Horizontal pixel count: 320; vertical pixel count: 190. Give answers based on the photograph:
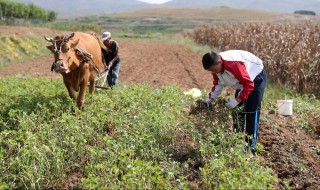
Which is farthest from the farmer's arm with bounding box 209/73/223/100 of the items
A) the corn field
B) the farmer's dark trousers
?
the corn field

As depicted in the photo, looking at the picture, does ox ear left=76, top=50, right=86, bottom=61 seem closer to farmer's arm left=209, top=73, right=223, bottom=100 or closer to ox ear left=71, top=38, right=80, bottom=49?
ox ear left=71, top=38, right=80, bottom=49

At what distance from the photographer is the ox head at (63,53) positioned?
652 cm

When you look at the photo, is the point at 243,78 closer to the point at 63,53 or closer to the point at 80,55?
the point at 63,53

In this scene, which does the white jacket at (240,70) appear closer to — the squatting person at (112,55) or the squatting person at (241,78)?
the squatting person at (241,78)

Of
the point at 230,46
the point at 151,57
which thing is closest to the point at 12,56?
the point at 151,57

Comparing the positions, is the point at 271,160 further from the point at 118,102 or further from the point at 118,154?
the point at 118,102

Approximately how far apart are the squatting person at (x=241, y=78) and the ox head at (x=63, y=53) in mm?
2496

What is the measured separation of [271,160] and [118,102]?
115 inches

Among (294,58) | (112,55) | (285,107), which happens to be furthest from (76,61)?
(294,58)

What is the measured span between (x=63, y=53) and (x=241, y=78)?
10.3 feet

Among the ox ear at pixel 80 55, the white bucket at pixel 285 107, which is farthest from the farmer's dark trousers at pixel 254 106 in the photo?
the ox ear at pixel 80 55

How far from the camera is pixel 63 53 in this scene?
671cm

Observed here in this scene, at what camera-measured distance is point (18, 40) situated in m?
22.1

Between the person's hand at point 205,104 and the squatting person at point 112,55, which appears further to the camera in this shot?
the squatting person at point 112,55
